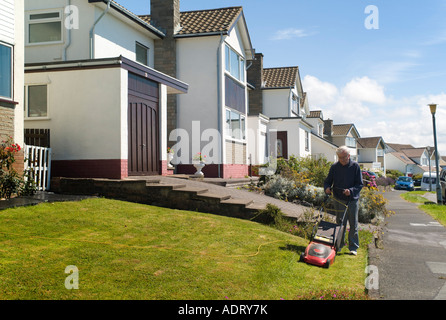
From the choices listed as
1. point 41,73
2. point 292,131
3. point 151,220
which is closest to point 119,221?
point 151,220

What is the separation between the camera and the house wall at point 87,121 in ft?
38.4

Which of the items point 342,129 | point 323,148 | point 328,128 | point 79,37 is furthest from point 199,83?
point 342,129

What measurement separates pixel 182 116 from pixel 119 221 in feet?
36.9

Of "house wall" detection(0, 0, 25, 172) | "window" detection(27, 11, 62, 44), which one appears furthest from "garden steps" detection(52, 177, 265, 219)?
"window" detection(27, 11, 62, 44)

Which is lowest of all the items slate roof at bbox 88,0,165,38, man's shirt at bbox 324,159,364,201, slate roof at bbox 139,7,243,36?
man's shirt at bbox 324,159,364,201

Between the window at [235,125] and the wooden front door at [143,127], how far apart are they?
5.83 m

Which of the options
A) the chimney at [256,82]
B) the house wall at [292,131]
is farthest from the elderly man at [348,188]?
the chimney at [256,82]

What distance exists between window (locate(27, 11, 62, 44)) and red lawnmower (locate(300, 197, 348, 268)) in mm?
11945

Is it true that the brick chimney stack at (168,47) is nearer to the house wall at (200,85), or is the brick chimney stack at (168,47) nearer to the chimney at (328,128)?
the house wall at (200,85)

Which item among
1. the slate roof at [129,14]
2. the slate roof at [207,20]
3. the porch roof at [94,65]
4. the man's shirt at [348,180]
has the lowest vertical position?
the man's shirt at [348,180]

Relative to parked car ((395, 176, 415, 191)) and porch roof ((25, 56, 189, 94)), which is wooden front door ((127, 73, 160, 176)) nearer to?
porch roof ((25, 56, 189, 94))

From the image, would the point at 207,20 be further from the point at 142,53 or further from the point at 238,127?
the point at 238,127

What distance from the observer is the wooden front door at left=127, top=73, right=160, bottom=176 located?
12.6 meters

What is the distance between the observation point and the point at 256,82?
32156 mm
